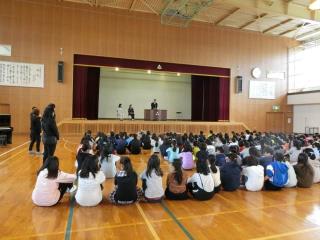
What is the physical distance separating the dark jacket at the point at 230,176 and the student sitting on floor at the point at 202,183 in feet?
1.90

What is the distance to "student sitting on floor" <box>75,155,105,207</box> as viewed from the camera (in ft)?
11.2

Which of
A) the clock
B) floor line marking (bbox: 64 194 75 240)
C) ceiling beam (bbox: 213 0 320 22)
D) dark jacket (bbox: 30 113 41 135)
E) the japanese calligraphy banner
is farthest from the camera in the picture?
the clock

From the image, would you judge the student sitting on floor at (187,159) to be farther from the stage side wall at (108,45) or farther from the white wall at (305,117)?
the white wall at (305,117)

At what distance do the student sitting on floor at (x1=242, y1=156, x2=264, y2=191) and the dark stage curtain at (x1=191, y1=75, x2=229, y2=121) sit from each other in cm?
1186

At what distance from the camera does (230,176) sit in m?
4.35

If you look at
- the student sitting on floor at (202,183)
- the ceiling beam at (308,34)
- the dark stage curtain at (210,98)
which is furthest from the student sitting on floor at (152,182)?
the ceiling beam at (308,34)

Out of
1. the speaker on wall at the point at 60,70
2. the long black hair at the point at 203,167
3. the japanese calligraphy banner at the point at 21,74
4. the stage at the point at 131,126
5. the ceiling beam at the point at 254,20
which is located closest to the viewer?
the long black hair at the point at 203,167

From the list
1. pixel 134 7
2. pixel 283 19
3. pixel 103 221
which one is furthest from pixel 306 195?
pixel 283 19

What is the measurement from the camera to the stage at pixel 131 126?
12.4 m

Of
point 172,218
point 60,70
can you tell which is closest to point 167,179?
point 172,218

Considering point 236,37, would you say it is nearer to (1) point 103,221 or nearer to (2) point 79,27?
(2) point 79,27

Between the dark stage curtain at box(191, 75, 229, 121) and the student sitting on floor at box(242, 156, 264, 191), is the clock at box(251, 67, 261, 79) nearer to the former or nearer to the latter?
the dark stage curtain at box(191, 75, 229, 121)

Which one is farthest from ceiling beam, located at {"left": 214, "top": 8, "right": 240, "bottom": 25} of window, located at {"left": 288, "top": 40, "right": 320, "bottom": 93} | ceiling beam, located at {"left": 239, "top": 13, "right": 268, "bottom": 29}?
window, located at {"left": 288, "top": 40, "right": 320, "bottom": 93}

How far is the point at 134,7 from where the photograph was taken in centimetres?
1386
